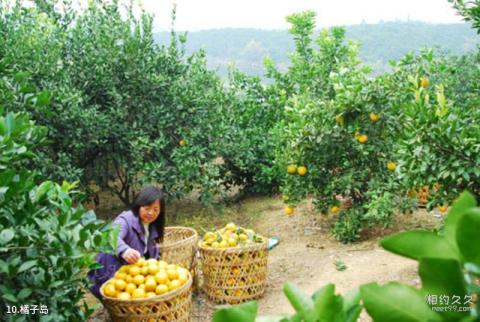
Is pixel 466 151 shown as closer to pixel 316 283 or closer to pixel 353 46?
pixel 316 283

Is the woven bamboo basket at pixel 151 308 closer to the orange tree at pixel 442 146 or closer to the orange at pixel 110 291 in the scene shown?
the orange at pixel 110 291

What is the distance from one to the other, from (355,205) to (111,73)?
10.9 ft

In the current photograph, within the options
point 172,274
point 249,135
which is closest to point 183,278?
point 172,274

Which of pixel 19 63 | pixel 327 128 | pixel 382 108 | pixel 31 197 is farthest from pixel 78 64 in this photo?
pixel 31 197

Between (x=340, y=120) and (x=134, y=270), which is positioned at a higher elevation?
(x=340, y=120)

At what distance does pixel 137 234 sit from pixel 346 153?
2911 millimetres

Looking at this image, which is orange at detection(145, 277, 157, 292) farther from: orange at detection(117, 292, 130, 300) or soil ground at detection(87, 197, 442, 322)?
soil ground at detection(87, 197, 442, 322)

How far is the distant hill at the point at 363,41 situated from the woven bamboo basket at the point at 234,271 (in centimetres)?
2539

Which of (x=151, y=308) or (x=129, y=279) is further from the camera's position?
(x=129, y=279)

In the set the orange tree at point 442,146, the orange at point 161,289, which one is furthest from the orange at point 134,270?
the orange tree at point 442,146

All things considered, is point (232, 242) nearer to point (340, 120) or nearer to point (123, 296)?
point (123, 296)

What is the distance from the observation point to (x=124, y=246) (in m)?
3.72

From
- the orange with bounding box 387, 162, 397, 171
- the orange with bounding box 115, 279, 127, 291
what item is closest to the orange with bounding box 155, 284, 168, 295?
the orange with bounding box 115, 279, 127, 291

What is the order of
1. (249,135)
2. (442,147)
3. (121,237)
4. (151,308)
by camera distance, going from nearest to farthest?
(151,308)
(442,147)
(121,237)
(249,135)
